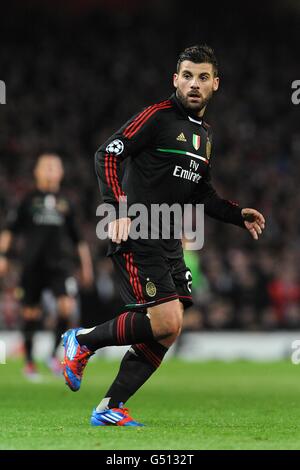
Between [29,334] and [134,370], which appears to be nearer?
[134,370]

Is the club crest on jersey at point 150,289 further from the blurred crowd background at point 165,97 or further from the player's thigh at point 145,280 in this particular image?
the blurred crowd background at point 165,97

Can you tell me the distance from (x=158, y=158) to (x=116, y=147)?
296 millimetres

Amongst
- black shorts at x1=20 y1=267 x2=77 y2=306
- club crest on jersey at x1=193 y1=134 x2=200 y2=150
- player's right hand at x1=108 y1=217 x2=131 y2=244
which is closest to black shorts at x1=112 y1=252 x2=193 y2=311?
player's right hand at x1=108 y1=217 x2=131 y2=244

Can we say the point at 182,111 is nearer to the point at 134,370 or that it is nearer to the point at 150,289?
the point at 150,289

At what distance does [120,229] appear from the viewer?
223 inches

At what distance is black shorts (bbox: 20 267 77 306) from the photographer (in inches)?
443

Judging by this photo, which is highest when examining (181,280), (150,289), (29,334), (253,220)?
(29,334)

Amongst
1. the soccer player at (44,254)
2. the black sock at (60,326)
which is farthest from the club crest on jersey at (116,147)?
the black sock at (60,326)

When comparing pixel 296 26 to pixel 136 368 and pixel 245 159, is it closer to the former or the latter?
pixel 245 159

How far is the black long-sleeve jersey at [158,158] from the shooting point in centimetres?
593

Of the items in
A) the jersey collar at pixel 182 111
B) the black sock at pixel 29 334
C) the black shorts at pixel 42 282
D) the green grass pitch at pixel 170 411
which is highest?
the black shorts at pixel 42 282

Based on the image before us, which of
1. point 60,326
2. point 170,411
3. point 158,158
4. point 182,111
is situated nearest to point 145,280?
point 158,158

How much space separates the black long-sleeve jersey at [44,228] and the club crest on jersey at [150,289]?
18.2ft

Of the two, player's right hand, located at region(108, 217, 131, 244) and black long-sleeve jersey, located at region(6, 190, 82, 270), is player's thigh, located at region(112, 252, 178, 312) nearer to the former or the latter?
player's right hand, located at region(108, 217, 131, 244)
